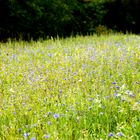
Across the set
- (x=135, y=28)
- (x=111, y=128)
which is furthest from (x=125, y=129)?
(x=135, y=28)

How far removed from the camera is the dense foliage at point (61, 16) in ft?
35.4

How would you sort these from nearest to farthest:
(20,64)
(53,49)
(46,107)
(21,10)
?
(46,107) → (20,64) → (53,49) → (21,10)

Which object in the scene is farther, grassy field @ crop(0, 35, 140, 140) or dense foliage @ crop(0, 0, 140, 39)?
dense foliage @ crop(0, 0, 140, 39)

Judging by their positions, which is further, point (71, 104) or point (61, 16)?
point (61, 16)

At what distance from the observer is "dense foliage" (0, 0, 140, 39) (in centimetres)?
1079

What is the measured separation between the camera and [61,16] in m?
12.0

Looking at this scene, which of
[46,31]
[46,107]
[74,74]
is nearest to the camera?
[46,107]

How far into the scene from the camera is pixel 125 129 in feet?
10.3

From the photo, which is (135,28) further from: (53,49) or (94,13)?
(53,49)

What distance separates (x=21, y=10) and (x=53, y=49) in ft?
9.52

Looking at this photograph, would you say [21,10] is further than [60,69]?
Yes

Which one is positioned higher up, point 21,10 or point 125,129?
point 21,10

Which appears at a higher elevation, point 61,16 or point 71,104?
point 61,16

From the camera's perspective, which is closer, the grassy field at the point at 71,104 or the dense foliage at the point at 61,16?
the grassy field at the point at 71,104
